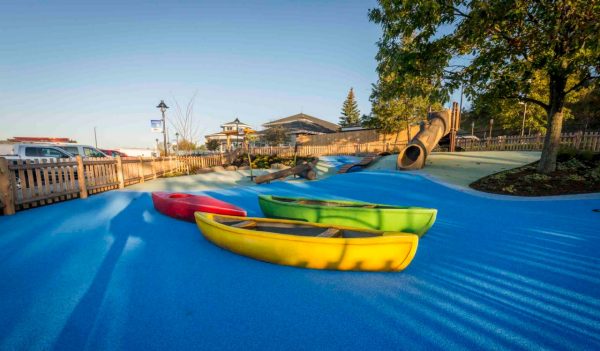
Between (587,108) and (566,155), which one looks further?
(587,108)

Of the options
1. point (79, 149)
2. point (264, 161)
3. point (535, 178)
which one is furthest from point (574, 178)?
point (79, 149)

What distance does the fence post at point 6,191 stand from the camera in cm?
636

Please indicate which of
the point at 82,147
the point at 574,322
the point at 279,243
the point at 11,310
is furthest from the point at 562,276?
the point at 82,147

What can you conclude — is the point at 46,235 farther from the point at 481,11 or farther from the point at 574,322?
the point at 481,11

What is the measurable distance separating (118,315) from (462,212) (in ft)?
24.3

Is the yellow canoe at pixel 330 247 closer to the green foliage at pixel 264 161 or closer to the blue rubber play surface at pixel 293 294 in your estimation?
the blue rubber play surface at pixel 293 294

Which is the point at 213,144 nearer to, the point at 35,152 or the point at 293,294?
the point at 35,152

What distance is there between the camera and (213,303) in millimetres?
2773

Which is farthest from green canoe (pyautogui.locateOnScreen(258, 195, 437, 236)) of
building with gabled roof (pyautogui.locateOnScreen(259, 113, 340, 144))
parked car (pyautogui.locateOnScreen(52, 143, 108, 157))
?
building with gabled roof (pyautogui.locateOnScreen(259, 113, 340, 144))

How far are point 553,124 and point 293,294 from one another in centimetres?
1126

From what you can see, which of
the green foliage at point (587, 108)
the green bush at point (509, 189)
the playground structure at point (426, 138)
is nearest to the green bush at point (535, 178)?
the green bush at point (509, 189)

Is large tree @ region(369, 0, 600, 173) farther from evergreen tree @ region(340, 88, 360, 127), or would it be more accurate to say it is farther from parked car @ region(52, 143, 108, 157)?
evergreen tree @ region(340, 88, 360, 127)

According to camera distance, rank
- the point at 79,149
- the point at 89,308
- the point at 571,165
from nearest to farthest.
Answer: the point at 89,308 < the point at 571,165 < the point at 79,149

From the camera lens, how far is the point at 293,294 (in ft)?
9.58
